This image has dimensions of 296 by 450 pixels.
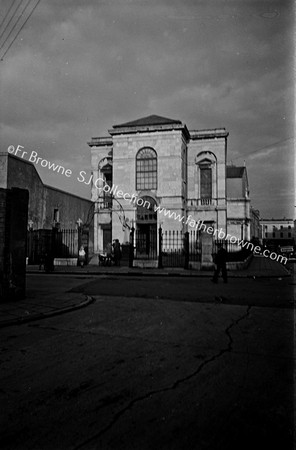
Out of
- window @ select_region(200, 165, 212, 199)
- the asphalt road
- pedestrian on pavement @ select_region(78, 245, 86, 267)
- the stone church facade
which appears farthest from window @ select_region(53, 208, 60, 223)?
the asphalt road

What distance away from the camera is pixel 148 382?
11.1 feet

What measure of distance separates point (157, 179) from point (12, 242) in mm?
22868

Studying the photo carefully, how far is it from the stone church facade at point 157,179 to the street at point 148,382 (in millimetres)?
23247

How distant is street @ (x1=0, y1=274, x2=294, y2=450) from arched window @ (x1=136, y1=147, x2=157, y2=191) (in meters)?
24.3

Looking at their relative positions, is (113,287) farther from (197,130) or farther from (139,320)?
(197,130)

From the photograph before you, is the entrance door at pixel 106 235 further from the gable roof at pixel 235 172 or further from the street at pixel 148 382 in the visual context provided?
the street at pixel 148 382

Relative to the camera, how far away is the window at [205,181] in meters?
32.8

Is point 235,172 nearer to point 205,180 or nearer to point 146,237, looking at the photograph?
point 205,180

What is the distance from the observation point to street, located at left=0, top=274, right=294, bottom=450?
2455 mm

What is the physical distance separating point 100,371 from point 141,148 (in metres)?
28.2

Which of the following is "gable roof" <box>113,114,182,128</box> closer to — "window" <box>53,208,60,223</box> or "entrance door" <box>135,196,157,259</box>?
"entrance door" <box>135,196,157,259</box>

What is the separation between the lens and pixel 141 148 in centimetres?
3041

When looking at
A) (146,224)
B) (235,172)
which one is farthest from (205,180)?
(235,172)

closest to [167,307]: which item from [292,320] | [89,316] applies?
Result: [89,316]
